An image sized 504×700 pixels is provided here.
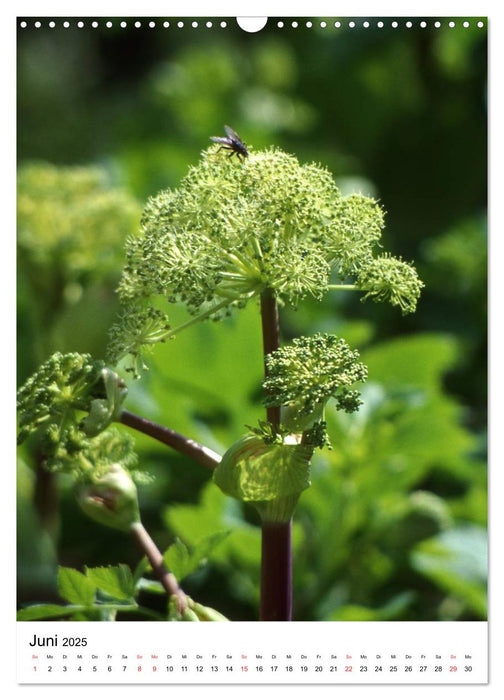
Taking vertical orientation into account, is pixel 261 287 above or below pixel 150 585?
above

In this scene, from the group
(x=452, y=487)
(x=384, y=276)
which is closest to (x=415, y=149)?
(x=452, y=487)

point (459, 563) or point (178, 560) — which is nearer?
point (178, 560)

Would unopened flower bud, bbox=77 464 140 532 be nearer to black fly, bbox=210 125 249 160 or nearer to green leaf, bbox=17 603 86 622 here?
green leaf, bbox=17 603 86 622

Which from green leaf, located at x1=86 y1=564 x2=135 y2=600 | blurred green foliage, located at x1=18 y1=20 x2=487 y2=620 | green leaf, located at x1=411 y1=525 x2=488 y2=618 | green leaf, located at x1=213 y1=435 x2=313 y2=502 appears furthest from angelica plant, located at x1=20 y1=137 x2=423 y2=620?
green leaf, located at x1=411 y1=525 x2=488 y2=618

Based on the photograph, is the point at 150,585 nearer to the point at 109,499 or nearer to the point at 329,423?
the point at 109,499

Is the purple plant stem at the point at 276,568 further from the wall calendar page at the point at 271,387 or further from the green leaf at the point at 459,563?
the green leaf at the point at 459,563

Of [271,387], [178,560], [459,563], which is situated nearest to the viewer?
[271,387]

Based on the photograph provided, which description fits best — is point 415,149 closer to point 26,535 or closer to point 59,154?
point 59,154
